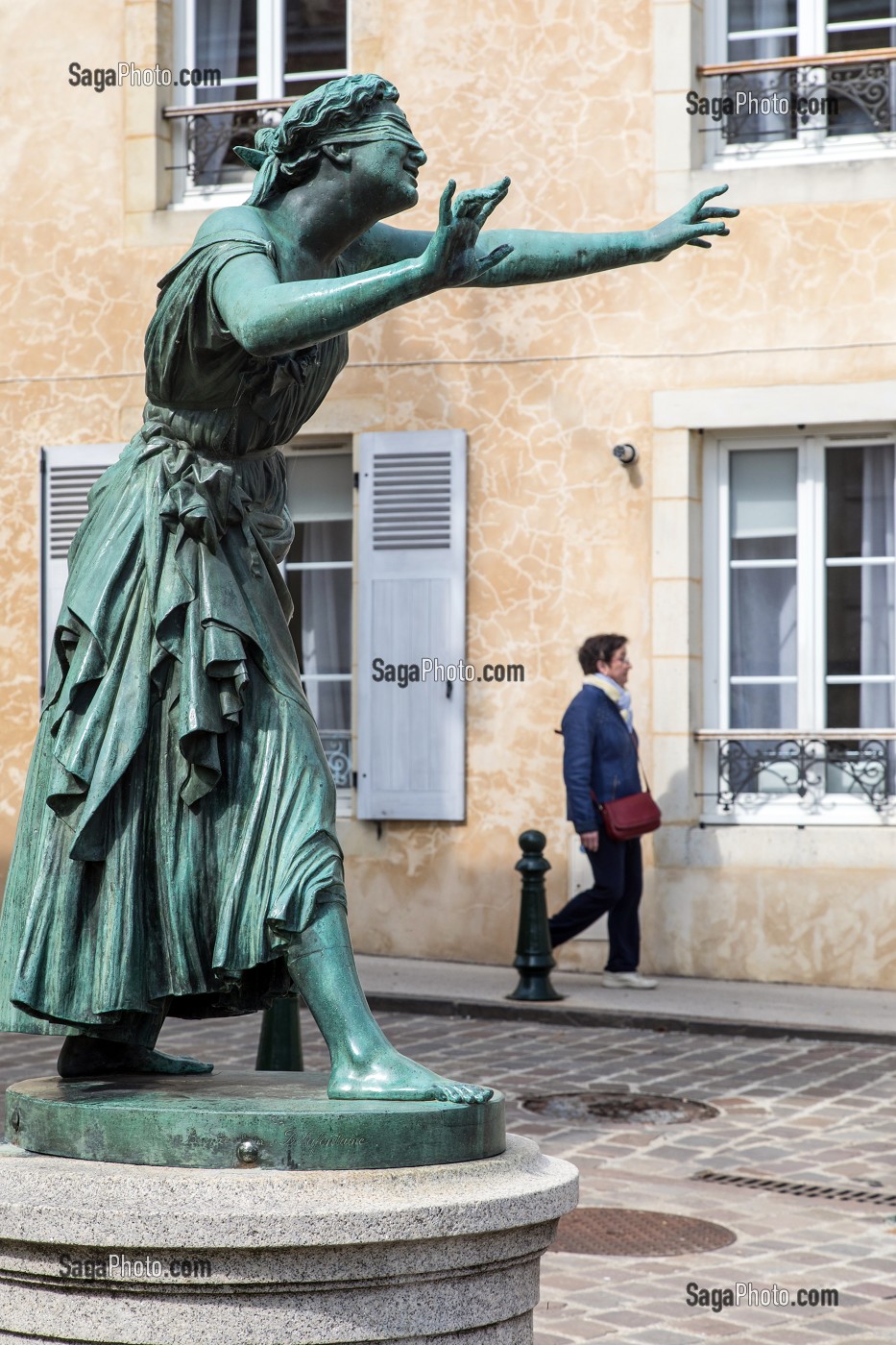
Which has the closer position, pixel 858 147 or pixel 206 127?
pixel 858 147

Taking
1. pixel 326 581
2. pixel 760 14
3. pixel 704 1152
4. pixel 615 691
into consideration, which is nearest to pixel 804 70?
pixel 760 14

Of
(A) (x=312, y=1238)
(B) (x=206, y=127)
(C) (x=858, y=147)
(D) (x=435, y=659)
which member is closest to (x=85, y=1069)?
(A) (x=312, y=1238)

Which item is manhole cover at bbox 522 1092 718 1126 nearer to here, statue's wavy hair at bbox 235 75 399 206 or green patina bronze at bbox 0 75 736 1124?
green patina bronze at bbox 0 75 736 1124

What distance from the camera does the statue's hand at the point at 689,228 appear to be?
3223 mm

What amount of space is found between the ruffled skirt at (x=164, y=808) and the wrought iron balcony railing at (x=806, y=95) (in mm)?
9087

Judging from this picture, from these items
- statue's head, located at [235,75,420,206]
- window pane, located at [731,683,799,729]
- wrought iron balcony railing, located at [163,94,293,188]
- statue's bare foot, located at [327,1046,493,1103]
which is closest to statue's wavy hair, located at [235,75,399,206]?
statue's head, located at [235,75,420,206]

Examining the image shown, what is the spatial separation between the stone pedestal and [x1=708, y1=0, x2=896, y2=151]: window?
379 inches

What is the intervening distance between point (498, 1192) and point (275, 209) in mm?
1531

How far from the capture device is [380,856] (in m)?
11.8

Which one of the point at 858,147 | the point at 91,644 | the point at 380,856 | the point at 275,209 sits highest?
the point at 858,147

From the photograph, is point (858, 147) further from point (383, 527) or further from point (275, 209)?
point (275, 209)

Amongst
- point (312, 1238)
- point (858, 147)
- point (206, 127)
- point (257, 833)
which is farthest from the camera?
point (206, 127)

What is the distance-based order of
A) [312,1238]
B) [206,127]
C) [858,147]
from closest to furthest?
[312,1238] < [858,147] < [206,127]

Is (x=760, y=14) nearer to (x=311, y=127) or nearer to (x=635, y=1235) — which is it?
(x=635, y=1235)
